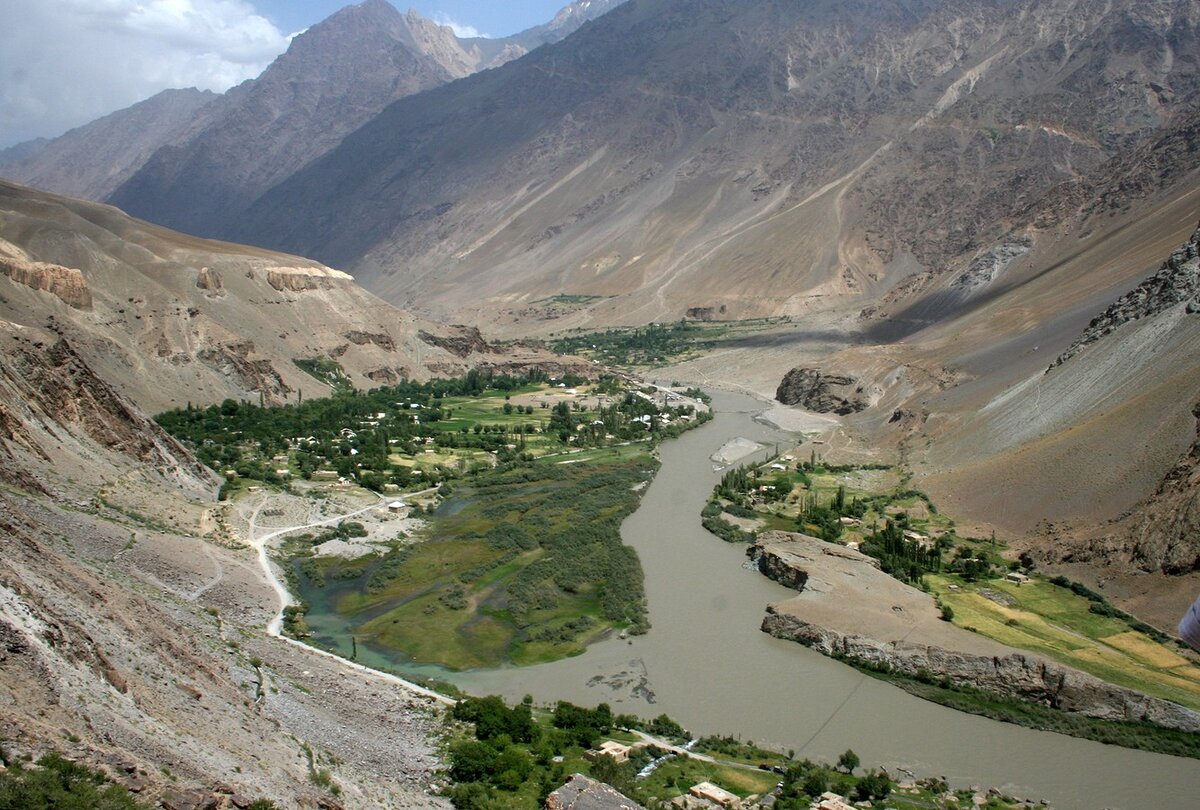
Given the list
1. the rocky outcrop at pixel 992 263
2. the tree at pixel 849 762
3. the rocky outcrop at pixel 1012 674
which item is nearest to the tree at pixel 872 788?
the tree at pixel 849 762

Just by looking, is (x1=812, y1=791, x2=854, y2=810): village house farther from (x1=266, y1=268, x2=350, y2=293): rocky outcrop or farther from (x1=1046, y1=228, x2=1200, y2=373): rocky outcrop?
(x1=266, y1=268, x2=350, y2=293): rocky outcrop

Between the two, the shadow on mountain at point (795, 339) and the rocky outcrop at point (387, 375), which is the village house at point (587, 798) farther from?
the shadow on mountain at point (795, 339)

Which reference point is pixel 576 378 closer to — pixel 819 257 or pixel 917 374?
pixel 917 374

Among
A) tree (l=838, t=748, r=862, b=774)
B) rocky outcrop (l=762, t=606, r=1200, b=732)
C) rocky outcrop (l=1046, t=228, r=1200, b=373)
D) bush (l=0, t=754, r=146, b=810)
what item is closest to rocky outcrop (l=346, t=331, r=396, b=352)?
rocky outcrop (l=1046, t=228, r=1200, b=373)

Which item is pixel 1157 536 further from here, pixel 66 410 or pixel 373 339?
pixel 373 339

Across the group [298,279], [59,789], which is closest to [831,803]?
[59,789]

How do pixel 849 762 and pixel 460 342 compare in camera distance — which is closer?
pixel 849 762

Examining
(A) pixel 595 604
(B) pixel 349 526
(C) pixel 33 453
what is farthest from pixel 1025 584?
(C) pixel 33 453
